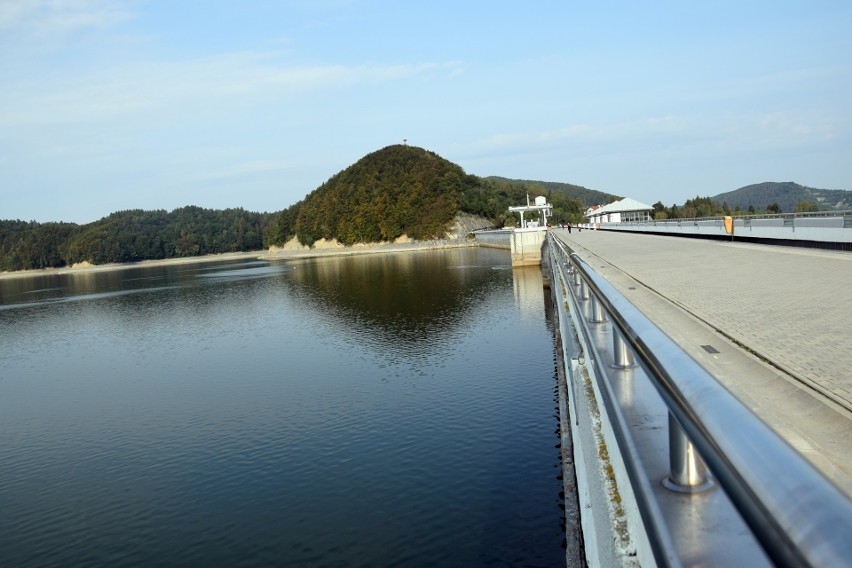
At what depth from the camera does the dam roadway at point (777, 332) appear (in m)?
4.85

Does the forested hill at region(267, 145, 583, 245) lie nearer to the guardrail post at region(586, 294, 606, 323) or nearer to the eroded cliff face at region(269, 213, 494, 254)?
the eroded cliff face at region(269, 213, 494, 254)

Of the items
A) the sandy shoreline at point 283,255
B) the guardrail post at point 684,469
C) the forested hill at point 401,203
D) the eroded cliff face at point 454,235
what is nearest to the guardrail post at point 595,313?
the guardrail post at point 684,469

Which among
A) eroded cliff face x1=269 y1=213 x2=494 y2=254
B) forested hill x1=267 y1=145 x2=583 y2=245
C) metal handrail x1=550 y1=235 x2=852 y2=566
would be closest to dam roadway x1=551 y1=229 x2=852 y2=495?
metal handrail x1=550 y1=235 x2=852 y2=566

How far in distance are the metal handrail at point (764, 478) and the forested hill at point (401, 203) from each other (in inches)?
5451

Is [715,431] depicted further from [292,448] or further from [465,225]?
[465,225]

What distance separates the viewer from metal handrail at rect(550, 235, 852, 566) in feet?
3.60

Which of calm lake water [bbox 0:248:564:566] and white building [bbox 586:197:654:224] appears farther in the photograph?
white building [bbox 586:197:654:224]

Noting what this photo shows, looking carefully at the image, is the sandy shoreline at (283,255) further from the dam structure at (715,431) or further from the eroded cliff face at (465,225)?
the dam structure at (715,431)

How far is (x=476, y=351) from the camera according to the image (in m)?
24.0

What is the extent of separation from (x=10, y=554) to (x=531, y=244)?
54335mm

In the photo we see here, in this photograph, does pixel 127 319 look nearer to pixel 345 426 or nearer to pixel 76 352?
pixel 76 352

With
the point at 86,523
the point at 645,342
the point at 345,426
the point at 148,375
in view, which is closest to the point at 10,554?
the point at 86,523

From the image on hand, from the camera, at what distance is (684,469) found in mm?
2500

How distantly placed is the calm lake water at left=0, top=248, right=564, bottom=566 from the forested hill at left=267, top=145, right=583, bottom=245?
116 meters
